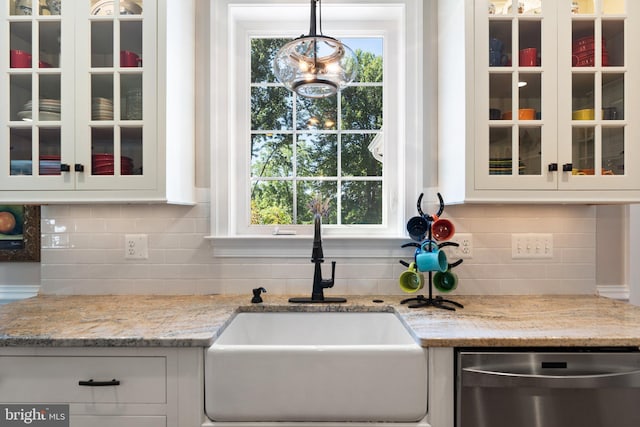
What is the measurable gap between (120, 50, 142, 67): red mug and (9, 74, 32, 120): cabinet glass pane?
15.5 inches

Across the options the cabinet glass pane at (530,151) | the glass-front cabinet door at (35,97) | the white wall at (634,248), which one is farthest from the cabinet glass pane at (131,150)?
the white wall at (634,248)

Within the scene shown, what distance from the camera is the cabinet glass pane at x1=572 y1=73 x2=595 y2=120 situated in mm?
1527

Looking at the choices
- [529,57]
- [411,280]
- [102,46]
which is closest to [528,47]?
[529,57]

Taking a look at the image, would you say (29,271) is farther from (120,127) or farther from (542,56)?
(542,56)

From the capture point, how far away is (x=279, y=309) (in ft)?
5.38

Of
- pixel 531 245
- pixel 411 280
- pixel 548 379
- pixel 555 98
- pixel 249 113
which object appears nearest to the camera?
pixel 548 379

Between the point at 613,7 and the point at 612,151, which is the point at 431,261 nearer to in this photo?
the point at 612,151

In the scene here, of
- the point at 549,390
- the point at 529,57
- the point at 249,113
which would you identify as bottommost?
the point at 549,390

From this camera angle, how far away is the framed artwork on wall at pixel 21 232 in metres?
1.91

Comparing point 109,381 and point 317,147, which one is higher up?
point 317,147

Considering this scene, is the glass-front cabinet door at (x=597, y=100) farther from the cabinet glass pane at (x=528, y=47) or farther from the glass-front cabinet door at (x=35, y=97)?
the glass-front cabinet door at (x=35, y=97)

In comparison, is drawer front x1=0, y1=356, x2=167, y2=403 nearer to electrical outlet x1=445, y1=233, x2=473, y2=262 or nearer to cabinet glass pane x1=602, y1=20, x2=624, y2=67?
electrical outlet x1=445, y1=233, x2=473, y2=262

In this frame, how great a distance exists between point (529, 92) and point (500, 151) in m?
0.27

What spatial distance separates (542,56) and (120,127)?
5.70 ft
